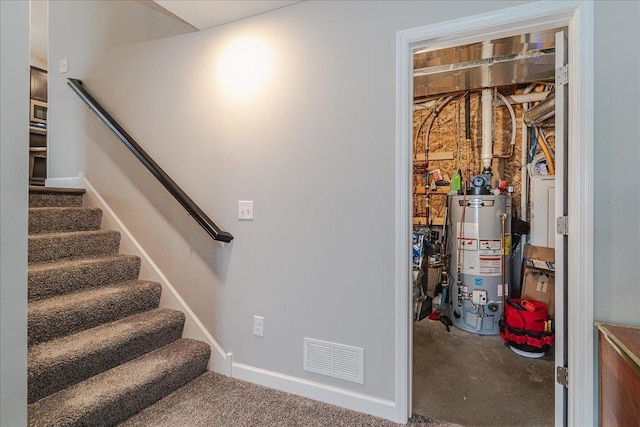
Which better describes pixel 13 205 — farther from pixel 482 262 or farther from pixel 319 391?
pixel 482 262

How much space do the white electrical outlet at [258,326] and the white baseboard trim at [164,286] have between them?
267mm

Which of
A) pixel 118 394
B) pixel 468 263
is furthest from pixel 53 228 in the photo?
pixel 468 263

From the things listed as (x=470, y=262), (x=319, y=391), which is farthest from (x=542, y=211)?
(x=319, y=391)

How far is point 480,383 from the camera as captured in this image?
2.23 m

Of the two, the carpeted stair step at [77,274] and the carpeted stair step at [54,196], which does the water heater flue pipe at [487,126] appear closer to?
the carpeted stair step at [77,274]

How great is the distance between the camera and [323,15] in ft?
6.11

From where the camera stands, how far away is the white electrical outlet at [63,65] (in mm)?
3018

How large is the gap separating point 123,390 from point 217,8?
2.26 metres

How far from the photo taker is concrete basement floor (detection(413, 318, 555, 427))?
1855 mm

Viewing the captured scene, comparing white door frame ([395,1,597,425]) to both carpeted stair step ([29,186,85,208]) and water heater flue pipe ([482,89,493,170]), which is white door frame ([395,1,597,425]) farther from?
carpeted stair step ([29,186,85,208])

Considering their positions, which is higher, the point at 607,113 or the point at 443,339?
the point at 607,113

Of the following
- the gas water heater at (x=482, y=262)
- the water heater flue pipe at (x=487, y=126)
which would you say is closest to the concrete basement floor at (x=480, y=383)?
the gas water heater at (x=482, y=262)

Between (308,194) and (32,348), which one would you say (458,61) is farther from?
(32,348)

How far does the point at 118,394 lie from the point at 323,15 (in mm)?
2378
